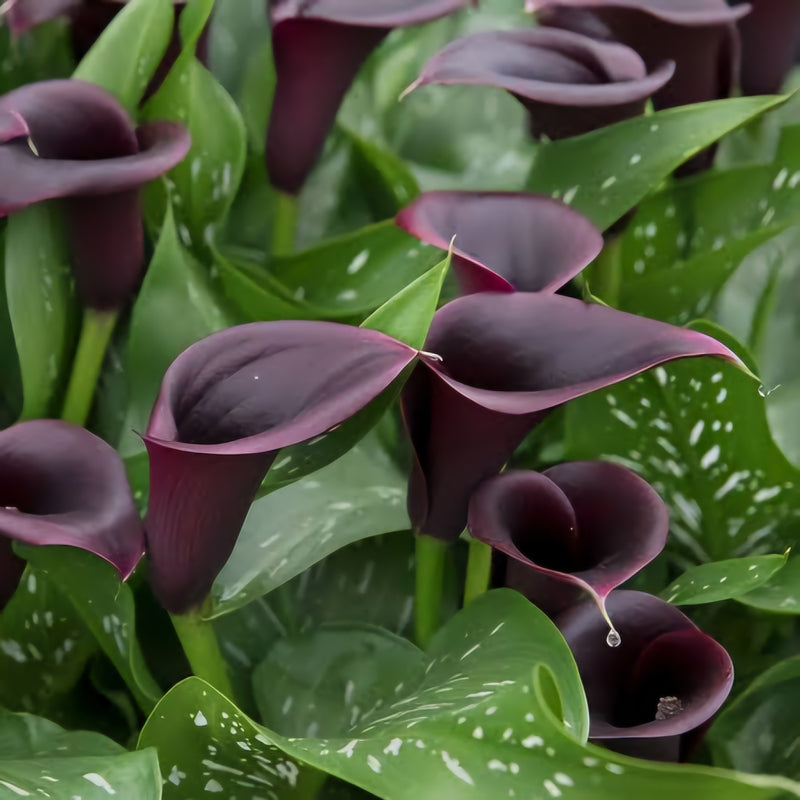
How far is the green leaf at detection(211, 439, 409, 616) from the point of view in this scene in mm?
463

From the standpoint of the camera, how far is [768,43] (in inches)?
27.4

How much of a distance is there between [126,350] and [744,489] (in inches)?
14.3

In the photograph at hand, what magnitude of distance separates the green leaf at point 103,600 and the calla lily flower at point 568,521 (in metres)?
0.16

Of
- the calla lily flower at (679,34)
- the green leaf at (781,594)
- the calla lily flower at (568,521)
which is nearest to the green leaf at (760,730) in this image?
the green leaf at (781,594)

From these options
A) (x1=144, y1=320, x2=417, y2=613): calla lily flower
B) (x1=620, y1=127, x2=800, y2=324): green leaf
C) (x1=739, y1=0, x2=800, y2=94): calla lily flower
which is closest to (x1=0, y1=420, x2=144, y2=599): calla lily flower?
(x1=144, y1=320, x2=417, y2=613): calla lily flower

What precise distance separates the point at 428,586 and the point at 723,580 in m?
0.15

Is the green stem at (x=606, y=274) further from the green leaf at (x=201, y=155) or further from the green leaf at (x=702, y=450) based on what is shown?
the green leaf at (x=201, y=155)

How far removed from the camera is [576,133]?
0.58 metres

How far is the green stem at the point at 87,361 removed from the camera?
1.79ft

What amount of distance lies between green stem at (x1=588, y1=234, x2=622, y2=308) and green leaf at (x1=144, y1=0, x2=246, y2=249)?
236 mm

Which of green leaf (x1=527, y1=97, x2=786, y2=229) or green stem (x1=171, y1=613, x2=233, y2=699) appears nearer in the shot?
green stem (x1=171, y1=613, x2=233, y2=699)

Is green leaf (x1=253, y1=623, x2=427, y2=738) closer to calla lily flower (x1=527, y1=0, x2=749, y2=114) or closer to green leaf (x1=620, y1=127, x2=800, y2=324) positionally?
green leaf (x1=620, y1=127, x2=800, y2=324)

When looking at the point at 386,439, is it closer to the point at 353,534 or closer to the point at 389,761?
the point at 353,534

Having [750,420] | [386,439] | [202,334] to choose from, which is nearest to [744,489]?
[750,420]
